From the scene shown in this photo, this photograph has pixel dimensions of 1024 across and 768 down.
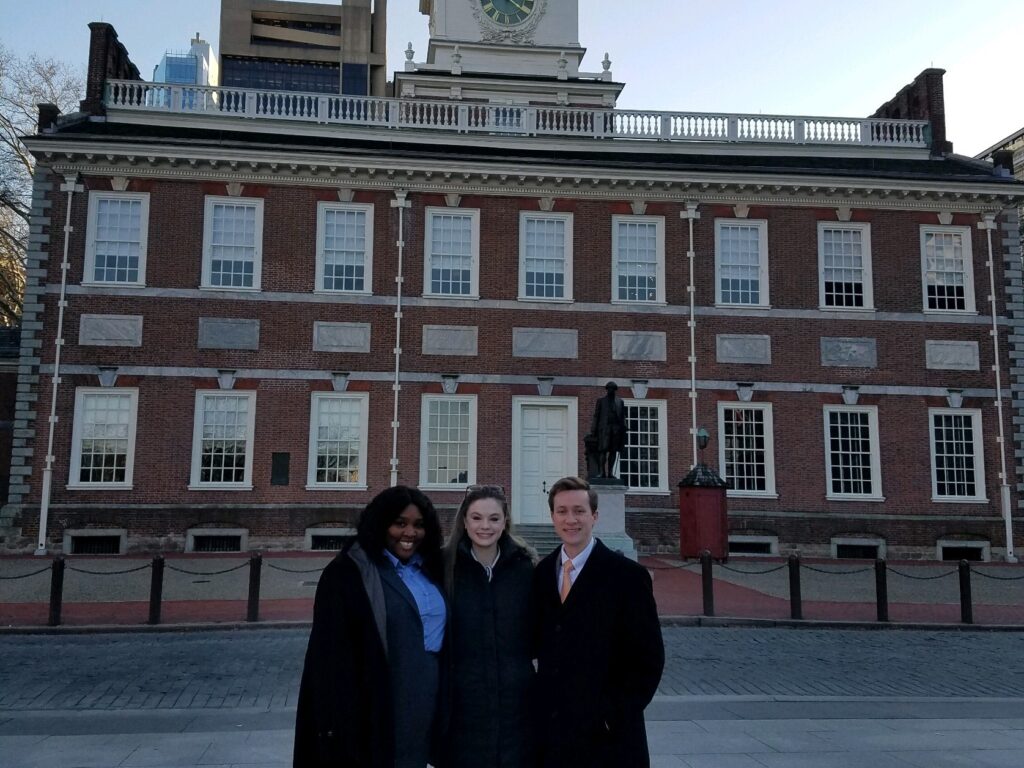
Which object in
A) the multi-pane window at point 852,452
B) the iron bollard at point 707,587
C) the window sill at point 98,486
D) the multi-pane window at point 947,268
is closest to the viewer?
the iron bollard at point 707,587

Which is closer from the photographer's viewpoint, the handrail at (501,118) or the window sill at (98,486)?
the window sill at (98,486)

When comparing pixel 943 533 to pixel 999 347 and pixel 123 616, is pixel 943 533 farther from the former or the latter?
pixel 123 616

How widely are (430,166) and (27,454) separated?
38.6ft

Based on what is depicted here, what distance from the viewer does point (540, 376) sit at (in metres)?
21.7

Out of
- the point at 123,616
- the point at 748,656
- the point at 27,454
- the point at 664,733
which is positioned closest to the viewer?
the point at 664,733

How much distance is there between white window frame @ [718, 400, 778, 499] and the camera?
21.7m

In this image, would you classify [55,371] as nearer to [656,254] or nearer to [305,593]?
[305,593]

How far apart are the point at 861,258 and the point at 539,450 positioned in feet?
32.7

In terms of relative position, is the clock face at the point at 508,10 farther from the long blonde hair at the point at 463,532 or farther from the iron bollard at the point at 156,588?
the long blonde hair at the point at 463,532

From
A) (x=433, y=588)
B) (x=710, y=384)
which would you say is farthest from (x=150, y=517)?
(x=433, y=588)

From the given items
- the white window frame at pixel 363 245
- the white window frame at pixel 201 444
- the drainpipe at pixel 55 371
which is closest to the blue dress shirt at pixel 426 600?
the white window frame at pixel 201 444

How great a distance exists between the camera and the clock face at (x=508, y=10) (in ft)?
107

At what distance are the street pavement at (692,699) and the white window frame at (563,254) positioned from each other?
11.5 meters

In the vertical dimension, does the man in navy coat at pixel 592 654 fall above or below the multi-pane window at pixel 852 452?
below
